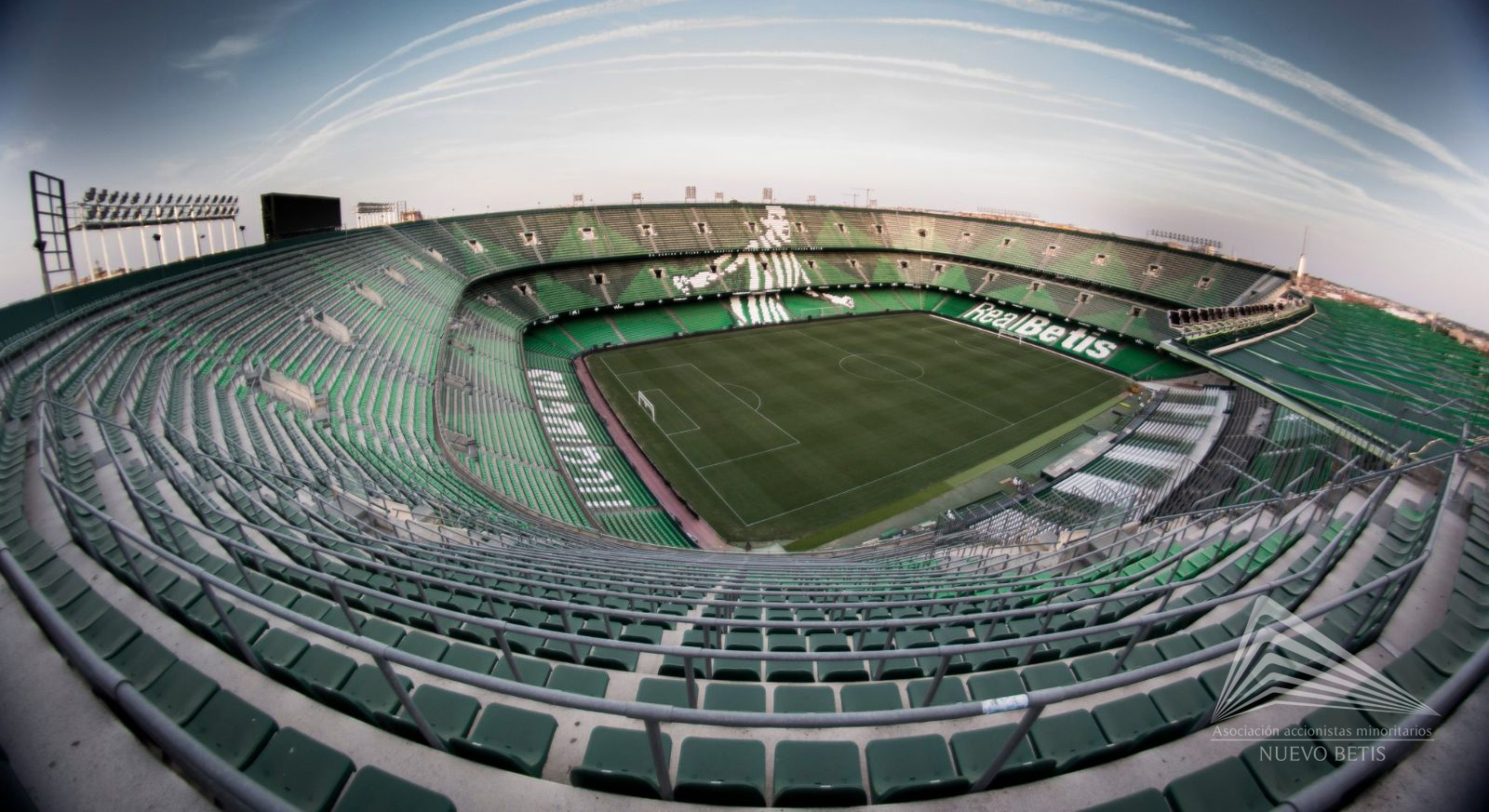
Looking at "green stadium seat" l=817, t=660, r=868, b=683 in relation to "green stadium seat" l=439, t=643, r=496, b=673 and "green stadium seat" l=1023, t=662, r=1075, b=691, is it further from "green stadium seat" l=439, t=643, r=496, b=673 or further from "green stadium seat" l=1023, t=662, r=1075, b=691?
"green stadium seat" l=439, t=643, r=496, b=673

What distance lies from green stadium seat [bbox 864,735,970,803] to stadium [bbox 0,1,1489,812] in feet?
0.09

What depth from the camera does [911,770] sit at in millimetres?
3387

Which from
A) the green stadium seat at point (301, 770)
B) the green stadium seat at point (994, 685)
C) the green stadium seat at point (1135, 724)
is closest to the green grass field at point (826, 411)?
the green stadium seat at point (994, 685)

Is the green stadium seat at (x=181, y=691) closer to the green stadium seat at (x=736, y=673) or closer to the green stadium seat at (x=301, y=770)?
the green stadium seat at (x=301, y=770)

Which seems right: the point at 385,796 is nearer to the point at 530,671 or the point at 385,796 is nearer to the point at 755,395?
the point at 530,671

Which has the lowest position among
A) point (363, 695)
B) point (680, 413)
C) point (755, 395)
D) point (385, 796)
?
point (680, 413)

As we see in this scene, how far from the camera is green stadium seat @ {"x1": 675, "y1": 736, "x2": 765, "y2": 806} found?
3.09 meters

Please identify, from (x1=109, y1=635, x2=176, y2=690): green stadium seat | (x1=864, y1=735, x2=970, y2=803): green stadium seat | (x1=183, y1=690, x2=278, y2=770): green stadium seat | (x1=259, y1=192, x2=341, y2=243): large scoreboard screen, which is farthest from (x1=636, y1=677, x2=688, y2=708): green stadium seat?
(x1=259, y1=192, x2=341, y2=243): large scoreboard screen

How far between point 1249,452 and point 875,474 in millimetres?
13094

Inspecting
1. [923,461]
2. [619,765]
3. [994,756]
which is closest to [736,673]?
[619,765]

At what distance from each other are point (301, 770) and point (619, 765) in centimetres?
164

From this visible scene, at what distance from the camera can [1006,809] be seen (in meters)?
3.18

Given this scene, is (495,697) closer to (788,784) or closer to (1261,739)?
(788,784)

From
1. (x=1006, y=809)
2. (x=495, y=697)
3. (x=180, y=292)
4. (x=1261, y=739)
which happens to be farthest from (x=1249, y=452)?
(x=180, y=292)
